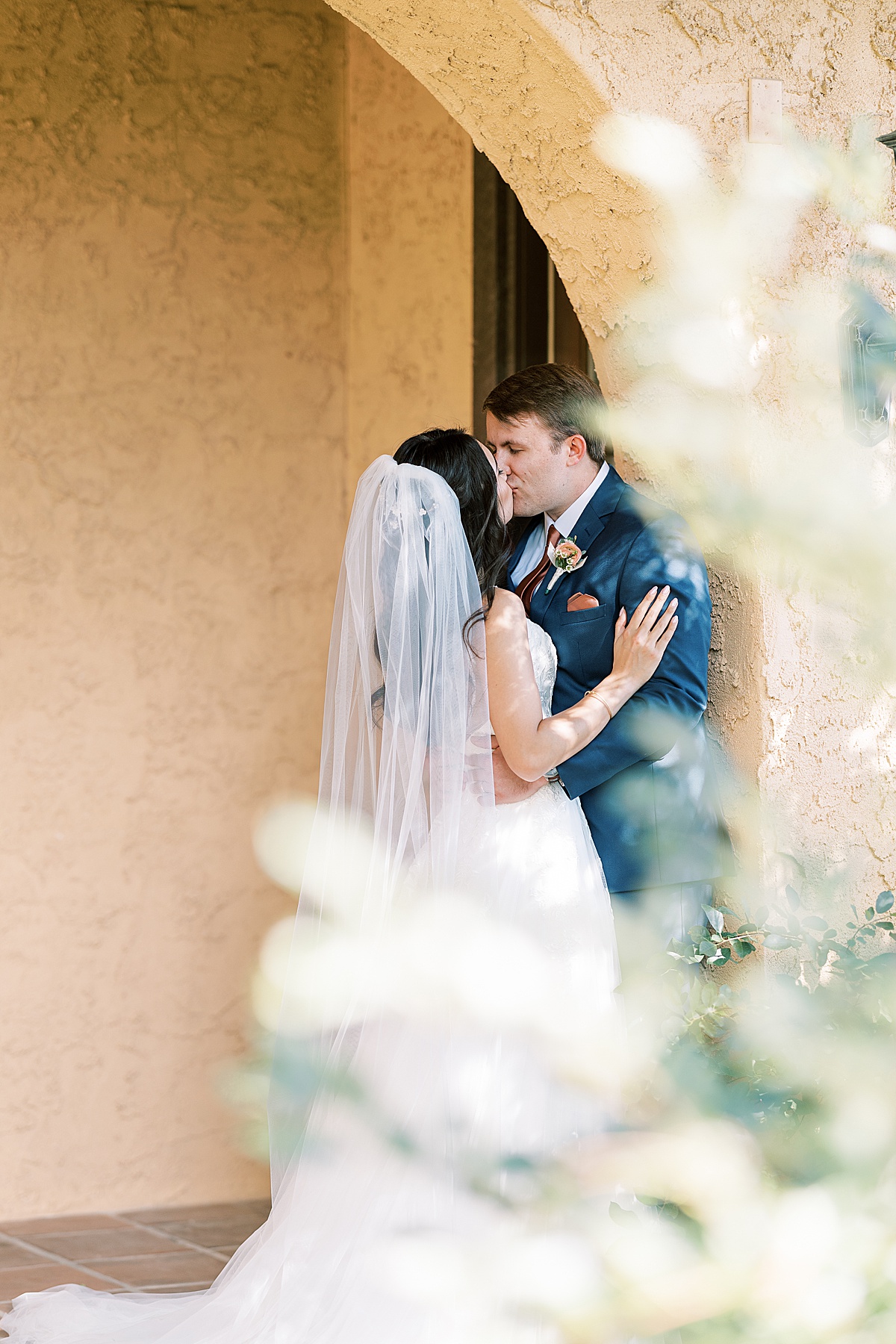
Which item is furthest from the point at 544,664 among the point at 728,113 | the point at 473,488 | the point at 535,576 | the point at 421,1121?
the point at 728,113

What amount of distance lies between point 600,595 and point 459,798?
1.39 feet

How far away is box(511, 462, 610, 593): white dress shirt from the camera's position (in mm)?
2484

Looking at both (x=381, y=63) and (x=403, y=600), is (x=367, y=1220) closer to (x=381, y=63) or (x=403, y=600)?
(x=403, y=600)

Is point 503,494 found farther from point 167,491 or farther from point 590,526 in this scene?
point 167,491

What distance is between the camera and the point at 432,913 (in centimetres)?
219

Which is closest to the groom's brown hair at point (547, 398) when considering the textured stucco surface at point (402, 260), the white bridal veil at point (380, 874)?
the white bridal veil at point (380, 874)

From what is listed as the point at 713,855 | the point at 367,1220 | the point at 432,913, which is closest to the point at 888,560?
the point at 713,855

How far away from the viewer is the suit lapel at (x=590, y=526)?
244 centimetres

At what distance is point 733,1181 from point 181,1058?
11.1 feet

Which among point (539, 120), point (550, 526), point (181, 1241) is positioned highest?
point (539, 120)

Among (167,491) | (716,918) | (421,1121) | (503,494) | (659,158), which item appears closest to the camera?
(659,158)

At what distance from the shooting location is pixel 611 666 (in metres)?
2.37

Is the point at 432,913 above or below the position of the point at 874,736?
below

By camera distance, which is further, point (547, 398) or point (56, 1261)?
point (56, 1261)
